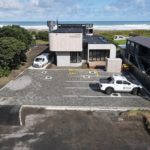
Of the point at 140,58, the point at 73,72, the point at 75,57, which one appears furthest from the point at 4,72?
the point at 140,58

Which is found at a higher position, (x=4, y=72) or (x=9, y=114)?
(x=4, y=72)

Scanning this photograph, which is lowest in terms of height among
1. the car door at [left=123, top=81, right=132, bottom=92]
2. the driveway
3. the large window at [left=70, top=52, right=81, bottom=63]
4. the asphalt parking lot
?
the driveway

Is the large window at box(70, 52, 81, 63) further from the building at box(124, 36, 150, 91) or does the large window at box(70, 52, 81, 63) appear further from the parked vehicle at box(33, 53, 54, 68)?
the building at box(124, 36, 150, 91)

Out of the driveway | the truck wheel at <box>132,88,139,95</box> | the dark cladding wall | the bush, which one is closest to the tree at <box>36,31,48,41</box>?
the bush

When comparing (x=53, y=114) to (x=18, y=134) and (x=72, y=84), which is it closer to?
(x=18, y=134)

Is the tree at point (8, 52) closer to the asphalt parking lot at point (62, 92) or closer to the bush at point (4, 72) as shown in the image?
the bush at point (4, 72)

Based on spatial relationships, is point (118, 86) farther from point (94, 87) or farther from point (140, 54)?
point (140, 54)

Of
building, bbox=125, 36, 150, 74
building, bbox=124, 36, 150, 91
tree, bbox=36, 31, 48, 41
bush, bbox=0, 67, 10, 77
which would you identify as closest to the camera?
building, bbox=124, 36, 150, 91
